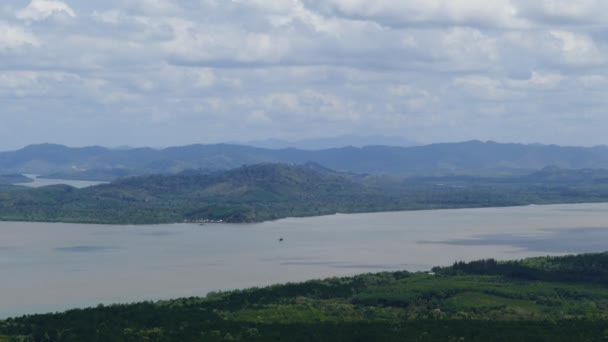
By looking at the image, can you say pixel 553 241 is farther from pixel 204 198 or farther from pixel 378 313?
pixel 204 198

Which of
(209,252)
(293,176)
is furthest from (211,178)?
(209,252)

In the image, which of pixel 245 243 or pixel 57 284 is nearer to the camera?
pixel 57 284

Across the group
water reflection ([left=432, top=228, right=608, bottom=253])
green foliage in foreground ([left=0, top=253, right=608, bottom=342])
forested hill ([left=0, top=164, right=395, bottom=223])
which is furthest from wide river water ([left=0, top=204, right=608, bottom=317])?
forested hill ([left=0, top=164, right=395, bottom=223])

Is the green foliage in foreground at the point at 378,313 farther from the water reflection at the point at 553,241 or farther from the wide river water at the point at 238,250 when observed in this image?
the water reflection at the point at 553,241

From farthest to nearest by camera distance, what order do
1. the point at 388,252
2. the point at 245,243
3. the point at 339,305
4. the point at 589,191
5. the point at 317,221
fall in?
the point at 589,191 → the point at 317,221 → the point at 245,243 → the point at 388,252 → the point at 339,305

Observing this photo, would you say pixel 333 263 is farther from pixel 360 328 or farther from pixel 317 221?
pixel 317 221

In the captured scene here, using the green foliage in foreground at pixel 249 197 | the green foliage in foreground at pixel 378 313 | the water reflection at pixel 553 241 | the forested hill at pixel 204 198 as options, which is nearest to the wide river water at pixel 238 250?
the water reflection at pixel 553 241
